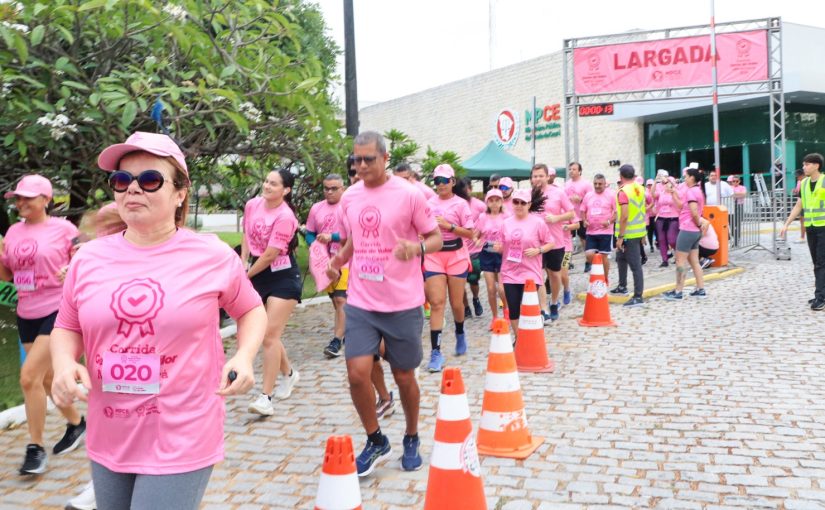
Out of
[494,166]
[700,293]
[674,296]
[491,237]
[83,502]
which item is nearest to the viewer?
[83,502]

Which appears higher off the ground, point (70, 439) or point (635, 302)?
point (635, 302)

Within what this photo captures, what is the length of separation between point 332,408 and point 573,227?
5.48 m

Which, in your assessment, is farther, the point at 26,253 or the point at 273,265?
the point at 273,265

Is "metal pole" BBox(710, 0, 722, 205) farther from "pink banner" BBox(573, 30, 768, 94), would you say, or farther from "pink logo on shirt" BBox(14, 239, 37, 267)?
"pink logo on shirt" BBox(14, 239, 37, 267)

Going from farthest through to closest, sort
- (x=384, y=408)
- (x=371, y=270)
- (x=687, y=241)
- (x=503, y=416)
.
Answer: (x=687, y=241) → (x=384, y=408) → (x=503, y=416) → (x=371, y=270)

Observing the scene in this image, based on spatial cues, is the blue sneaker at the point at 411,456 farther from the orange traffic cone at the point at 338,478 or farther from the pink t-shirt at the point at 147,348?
the pink t-shirt at the point at 147,348

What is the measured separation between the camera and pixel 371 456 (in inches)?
176

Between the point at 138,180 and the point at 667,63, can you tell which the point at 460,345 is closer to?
the point at 138,180

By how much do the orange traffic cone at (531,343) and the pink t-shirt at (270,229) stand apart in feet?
7.89

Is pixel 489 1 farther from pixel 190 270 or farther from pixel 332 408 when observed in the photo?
pixel 190 270

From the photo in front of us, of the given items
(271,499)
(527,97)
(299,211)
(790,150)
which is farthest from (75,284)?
(527,97)

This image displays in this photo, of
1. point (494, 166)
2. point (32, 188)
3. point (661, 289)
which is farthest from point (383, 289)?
point (494, 166)

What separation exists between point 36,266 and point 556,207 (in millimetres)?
6915

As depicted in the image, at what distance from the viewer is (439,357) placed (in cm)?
730
